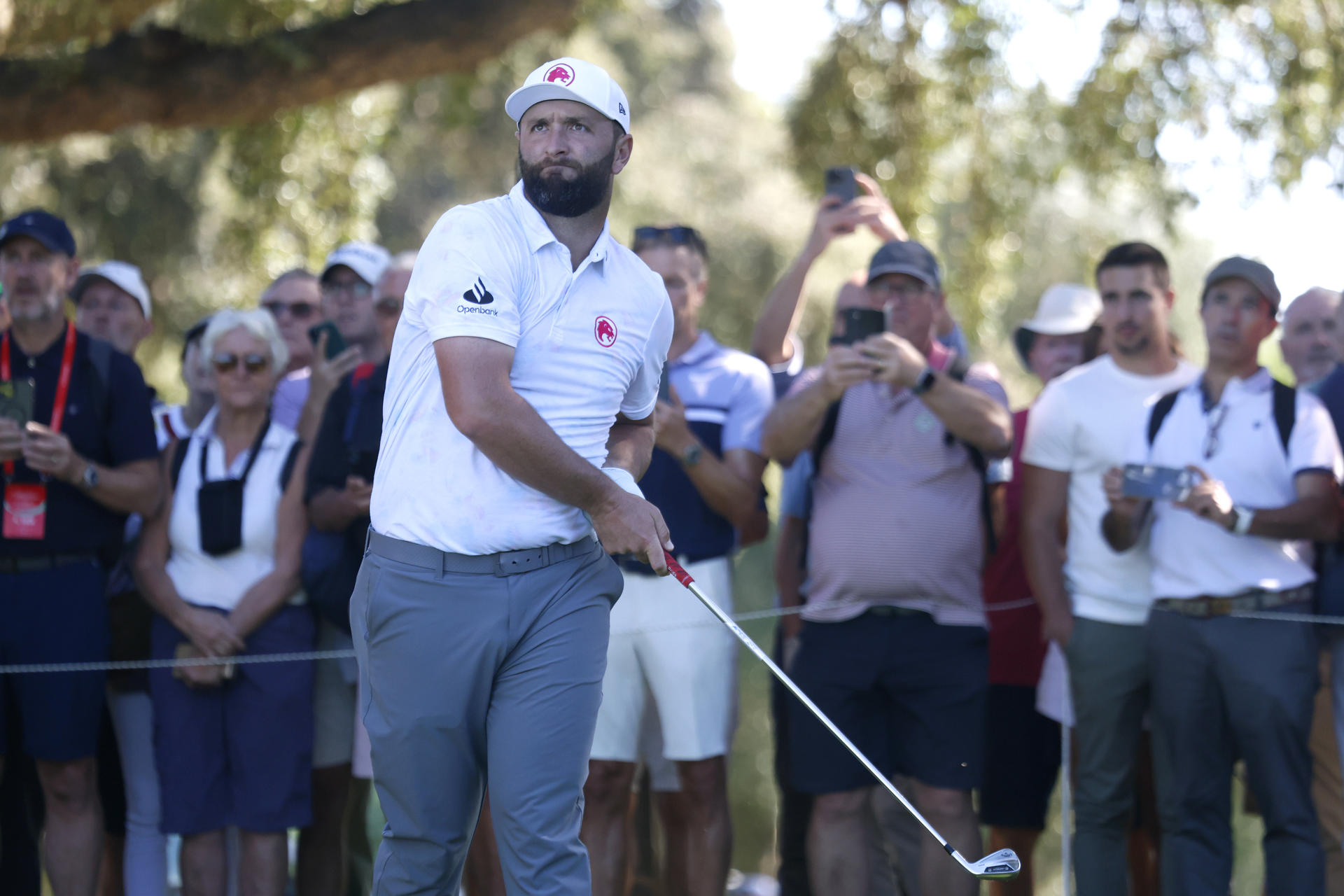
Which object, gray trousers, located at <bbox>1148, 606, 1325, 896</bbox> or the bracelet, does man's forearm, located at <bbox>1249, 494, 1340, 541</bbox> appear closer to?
gray trousers, located at <bbox>1148, 606, 1325, 896</bbox>

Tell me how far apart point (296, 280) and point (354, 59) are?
1.59m

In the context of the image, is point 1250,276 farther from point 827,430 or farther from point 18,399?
point 18,399

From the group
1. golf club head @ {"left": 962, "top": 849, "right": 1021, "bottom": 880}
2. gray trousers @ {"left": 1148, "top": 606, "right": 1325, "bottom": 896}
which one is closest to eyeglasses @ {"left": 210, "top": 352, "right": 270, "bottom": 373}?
golf club head @ {"left": 962, "top": 849, "right": 1021, "bottom": 880}

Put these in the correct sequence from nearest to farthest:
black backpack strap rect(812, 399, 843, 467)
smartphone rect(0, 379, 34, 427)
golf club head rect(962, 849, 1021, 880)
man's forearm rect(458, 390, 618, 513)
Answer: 1. man's forearm rect(458, 390, 618, 513)
2. golf club head rect(962, 849, 1021, 880)
3. smartphone rect(0, 379, 34, 427)
4. black backpack strap rect(812, 399, 843, 467)

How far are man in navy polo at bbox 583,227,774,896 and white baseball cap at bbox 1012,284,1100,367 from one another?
177 cm

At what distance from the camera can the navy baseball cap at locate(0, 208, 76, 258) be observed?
5.11m

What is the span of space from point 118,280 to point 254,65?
175 cm

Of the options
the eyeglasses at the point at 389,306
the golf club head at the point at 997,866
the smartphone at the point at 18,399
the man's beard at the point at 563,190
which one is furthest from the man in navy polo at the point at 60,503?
the golf club head at the point at 997,866

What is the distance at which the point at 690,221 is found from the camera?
18484 mm

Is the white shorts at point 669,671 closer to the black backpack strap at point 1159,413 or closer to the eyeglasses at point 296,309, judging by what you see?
the black backpack strap at point 1159,413

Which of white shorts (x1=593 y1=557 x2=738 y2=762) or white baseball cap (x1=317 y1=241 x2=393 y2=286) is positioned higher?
white baseball cap (x1=317 y1=241 x2=393 y2=286)

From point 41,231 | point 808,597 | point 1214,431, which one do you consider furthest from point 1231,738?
point 41,231

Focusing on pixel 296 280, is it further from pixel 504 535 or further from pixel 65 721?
pixel 504 535

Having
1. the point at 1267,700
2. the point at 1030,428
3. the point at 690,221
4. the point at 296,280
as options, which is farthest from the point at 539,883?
the point at 690,221
